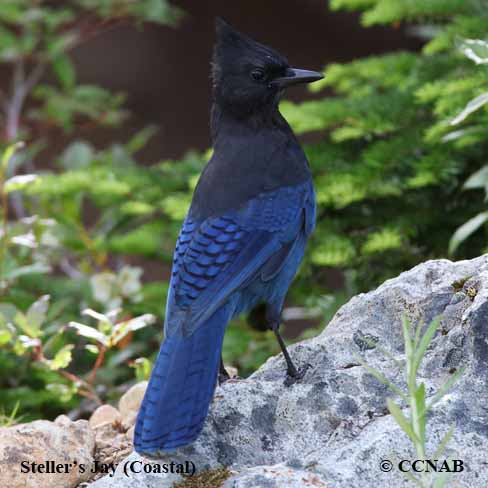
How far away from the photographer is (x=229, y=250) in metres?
2.17

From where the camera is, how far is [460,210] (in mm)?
3236

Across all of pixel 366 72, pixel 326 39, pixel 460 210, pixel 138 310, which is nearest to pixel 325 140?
pixel 366 72

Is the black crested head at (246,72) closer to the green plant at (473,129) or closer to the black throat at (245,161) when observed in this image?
the black throat at (245,161)

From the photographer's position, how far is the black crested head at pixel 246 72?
2.53 meters

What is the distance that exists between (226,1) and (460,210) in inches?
131

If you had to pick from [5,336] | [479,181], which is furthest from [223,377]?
[479,181]

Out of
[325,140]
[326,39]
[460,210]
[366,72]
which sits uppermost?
[326,39]

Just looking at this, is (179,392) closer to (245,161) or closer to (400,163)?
(245,161)

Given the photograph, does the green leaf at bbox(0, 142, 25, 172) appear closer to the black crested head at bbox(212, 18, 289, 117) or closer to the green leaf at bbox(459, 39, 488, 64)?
the black crested head at bbox(212, 18, 289, 117)

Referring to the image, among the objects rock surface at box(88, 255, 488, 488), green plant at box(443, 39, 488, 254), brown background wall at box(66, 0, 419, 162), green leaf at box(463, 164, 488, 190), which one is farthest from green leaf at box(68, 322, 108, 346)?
brown background wall at box(66, 0, 419, 162)

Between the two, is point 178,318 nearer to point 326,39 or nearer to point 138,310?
point 138,310

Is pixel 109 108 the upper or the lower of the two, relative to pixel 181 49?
lower

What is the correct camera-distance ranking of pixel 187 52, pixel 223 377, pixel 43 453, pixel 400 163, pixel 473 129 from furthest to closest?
pixel 187 52
pixel 400 163
pixel 473 129
pixel 223 377
pixel 43 453

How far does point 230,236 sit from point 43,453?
63cm
